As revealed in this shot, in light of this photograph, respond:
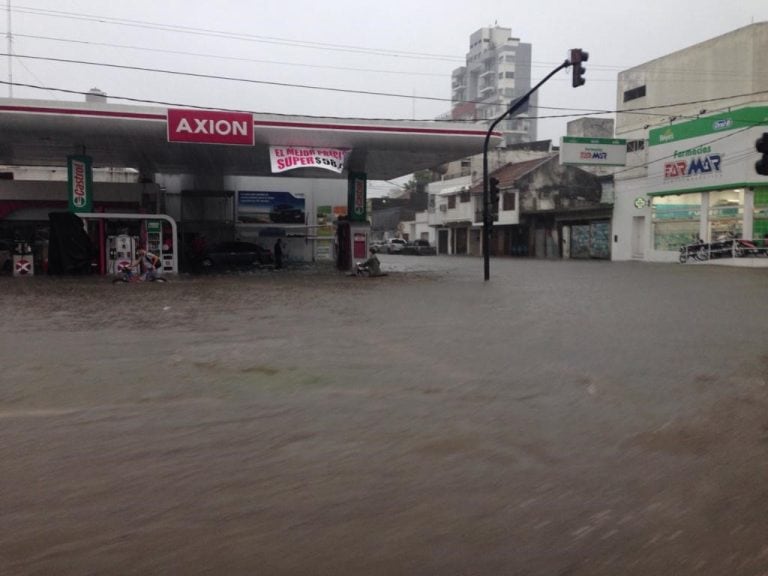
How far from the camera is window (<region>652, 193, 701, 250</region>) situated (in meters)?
35.1

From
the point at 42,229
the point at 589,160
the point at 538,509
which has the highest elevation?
the point at 589,160

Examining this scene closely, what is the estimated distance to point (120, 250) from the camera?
944 inches

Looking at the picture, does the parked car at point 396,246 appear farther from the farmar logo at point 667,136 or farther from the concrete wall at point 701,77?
the farmar logo at point 667,136

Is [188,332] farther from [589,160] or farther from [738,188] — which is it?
[589,160]

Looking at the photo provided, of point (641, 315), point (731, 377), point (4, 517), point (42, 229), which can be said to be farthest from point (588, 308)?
point (42, 229)

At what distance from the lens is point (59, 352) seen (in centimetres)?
842

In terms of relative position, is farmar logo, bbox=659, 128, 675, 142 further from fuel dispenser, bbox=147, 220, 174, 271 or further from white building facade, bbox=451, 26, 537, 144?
white building facade, bbox=451, 26, 537, 144

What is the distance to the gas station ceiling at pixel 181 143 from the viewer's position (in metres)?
21.4

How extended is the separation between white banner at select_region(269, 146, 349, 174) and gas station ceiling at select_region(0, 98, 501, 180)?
253 mm

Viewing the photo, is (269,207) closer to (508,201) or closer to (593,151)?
(593,151)

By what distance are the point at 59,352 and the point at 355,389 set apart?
164 inches

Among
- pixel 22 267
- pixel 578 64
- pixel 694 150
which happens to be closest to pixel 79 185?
pixel 22 267

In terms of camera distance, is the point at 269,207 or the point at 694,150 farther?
the point at 269,207

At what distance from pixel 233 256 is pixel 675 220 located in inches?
894
